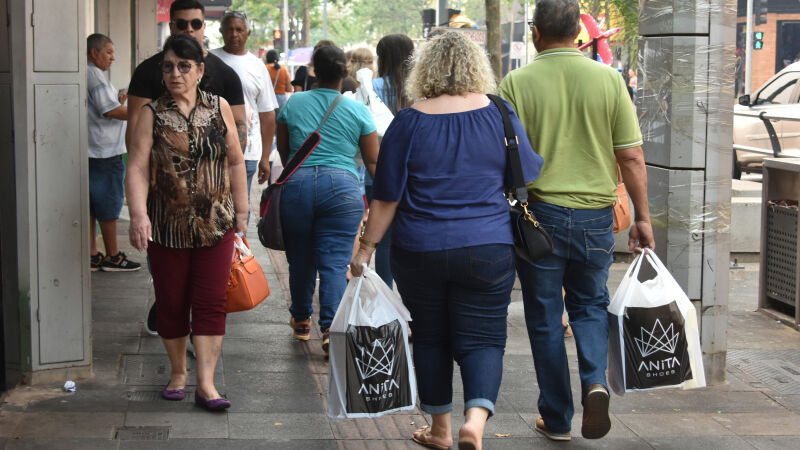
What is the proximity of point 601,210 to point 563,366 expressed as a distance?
70cm

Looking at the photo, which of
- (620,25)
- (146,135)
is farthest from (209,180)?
(620,25)

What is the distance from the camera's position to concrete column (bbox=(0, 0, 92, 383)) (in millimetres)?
5055

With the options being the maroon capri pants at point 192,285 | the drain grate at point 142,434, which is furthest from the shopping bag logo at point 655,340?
the drain grate at point 142,434

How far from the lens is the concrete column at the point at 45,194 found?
199 inches

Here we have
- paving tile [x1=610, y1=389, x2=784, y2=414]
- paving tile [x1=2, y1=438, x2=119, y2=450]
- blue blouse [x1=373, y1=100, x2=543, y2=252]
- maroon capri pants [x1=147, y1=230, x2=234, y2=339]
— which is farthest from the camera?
paving tile [x1=610, y1=389, x2=784, y2=414]

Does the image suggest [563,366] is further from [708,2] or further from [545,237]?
[708,2]

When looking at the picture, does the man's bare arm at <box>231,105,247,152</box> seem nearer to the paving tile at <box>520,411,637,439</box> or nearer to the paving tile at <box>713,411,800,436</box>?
the paving tile at <box>520,411,637,439</box>

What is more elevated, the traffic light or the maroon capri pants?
the traffic light

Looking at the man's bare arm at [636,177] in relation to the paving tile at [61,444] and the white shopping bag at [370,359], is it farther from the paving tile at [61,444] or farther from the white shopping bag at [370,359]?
the paving tile at [61,444]

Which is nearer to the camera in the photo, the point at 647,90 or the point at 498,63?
the point at 647,90

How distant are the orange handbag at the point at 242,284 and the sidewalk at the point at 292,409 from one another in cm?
44

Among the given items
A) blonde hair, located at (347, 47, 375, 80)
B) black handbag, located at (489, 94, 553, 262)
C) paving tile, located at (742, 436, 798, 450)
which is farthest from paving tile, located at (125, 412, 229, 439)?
blonde hair, located at (347, 47, 375, 80)

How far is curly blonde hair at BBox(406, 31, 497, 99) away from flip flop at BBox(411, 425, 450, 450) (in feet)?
4.81

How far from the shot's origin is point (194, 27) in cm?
622
